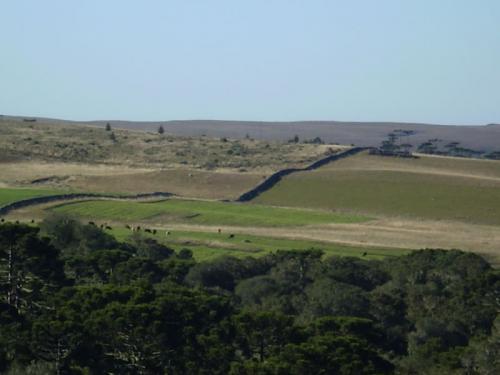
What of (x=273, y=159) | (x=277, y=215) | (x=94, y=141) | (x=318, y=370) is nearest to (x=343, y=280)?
(x=318, y=370)

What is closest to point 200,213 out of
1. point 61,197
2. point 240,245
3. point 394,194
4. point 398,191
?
point 61,197

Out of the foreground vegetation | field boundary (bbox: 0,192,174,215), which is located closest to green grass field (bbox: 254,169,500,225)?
field boundary (bbox: 0,192,174,215)

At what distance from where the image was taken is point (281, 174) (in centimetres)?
12031

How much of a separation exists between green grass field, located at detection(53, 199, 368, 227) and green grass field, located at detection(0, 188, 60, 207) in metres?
3.89

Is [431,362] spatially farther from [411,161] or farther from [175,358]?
[411,161]

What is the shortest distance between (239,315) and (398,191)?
7114cm

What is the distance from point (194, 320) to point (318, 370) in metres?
6.87

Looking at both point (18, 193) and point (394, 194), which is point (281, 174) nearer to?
point (394, 194)

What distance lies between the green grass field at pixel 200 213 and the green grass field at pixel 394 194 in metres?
6.29

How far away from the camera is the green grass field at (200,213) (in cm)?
9050

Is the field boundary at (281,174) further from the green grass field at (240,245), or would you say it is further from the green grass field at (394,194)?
the green grass field at (240,245)

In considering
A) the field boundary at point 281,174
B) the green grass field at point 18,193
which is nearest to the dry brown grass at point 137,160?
the field boundary at point 281,174

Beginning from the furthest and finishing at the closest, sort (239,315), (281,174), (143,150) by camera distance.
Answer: (143,150) < (281,174) < (239,315)

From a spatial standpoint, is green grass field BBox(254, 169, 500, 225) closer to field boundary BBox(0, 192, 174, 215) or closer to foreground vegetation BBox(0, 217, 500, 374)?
field boundary BBox(0, 192, 174, 215)
